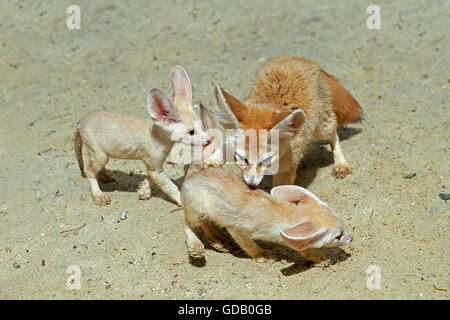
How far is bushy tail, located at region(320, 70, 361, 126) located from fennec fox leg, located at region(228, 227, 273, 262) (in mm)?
2274

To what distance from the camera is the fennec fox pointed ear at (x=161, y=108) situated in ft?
17.3

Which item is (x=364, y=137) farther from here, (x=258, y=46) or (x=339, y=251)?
(x=258, y=46)

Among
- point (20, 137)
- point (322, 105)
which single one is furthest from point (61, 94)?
point (322, 105)

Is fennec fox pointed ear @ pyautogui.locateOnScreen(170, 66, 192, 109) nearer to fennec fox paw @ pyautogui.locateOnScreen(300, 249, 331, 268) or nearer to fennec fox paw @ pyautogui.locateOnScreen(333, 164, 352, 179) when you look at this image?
fennec fox paw @ pyautogui.locateOnScreen(333, 164, 352, 179)

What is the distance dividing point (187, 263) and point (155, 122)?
5.11 feet

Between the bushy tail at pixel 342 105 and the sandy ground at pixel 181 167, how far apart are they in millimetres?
325

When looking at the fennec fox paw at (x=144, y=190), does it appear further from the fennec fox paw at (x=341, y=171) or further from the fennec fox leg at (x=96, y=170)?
the fennec fox paw at (x=341, y=171)

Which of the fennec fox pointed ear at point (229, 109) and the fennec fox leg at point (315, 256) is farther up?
the fennec fox pointed ear at point (229, 109)

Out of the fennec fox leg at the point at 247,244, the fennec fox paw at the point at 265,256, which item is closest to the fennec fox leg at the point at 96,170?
the fennec fox leg at the point at 247,244

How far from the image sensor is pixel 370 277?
4.40 meters

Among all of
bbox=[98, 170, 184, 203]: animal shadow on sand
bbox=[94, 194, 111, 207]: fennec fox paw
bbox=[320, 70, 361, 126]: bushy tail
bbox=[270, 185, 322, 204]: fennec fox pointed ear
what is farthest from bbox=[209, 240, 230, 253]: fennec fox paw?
bbox=[320, 70, 361, 126]: bushy tail

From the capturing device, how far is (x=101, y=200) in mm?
5613

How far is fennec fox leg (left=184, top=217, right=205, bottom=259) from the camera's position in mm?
4612
